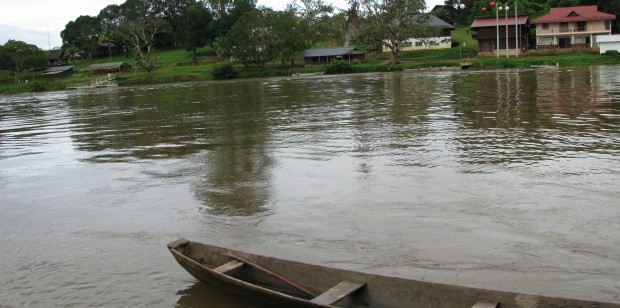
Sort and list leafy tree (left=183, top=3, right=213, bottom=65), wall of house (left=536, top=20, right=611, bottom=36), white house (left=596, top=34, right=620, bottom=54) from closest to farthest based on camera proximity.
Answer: white house (left=596, top=34, right=620, bottom=54), wall of house (left=536, top=20, right=611, bottom=36), leafy tree (left=183, top=3, right=213, bottom=65)

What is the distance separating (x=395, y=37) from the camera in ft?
265

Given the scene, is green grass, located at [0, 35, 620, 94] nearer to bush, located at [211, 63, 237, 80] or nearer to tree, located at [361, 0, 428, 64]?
bush, located at [211, 63, 237, 80]

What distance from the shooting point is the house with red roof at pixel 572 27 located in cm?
7612

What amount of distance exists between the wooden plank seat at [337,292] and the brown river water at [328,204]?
1777 mm

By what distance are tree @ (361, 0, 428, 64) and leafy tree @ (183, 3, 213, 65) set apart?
3885 cm

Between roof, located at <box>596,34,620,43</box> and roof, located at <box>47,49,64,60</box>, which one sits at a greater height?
roof, located at <box>47,49,64,60</box>

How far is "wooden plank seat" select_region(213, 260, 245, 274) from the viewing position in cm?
727

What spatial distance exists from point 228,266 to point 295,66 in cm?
8534

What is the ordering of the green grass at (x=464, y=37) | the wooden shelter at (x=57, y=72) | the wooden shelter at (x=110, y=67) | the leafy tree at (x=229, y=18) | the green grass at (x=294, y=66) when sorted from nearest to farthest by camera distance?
the green grass at (x=294, y=66), the green grass at (x=464, y=37), the wooden shelter at (x=110, y=67), the wooden shelter at (x=57, y=72), the leafy tree at (x=229, y=18)

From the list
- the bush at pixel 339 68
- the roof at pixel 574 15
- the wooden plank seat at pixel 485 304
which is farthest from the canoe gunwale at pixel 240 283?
the roof at pixel 574 15

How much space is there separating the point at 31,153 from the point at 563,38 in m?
75.9

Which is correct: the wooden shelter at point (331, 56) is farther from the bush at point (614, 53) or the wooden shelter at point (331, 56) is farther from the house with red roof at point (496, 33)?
the bush at point (614, 53)

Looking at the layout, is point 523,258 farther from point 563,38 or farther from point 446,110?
point 563,38

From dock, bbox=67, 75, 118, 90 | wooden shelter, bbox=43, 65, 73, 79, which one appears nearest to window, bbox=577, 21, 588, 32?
dock, bbox=67, 75, 118, 90
